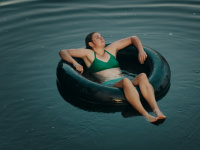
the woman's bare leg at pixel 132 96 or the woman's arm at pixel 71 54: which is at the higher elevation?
the woman's arm at pixel 71 54

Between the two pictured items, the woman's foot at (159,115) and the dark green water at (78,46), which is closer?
the dark green water at (78,46)

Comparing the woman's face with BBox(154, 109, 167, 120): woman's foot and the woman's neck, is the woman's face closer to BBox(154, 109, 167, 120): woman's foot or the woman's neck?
the woman's neck

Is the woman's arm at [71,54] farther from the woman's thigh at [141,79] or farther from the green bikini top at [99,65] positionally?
the woman's thigh at [141,79]

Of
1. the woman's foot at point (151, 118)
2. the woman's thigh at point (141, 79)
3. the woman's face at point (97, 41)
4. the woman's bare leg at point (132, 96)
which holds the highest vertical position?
the woman's face at point (97, 41)

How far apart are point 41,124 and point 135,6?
602 centimetres

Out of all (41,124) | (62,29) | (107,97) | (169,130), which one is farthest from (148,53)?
(62,29)

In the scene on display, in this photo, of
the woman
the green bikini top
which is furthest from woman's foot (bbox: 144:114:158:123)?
the green bikini top

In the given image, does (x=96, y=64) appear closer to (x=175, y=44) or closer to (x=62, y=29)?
(x=175, y=44)

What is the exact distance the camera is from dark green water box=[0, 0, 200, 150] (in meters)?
4.13

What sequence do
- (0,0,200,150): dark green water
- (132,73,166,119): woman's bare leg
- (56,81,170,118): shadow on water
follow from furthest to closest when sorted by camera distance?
(56,81,170,118): shadow on water
(132,73,166,119): woman's bare leg
(0,0,200,150): dark green water

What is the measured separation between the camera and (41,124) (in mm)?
4523

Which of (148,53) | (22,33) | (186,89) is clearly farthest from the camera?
(22,33)

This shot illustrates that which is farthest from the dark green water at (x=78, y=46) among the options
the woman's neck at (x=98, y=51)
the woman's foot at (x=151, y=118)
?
the woman's neck at (x=98, y=51)

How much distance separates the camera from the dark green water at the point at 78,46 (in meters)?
4.13
